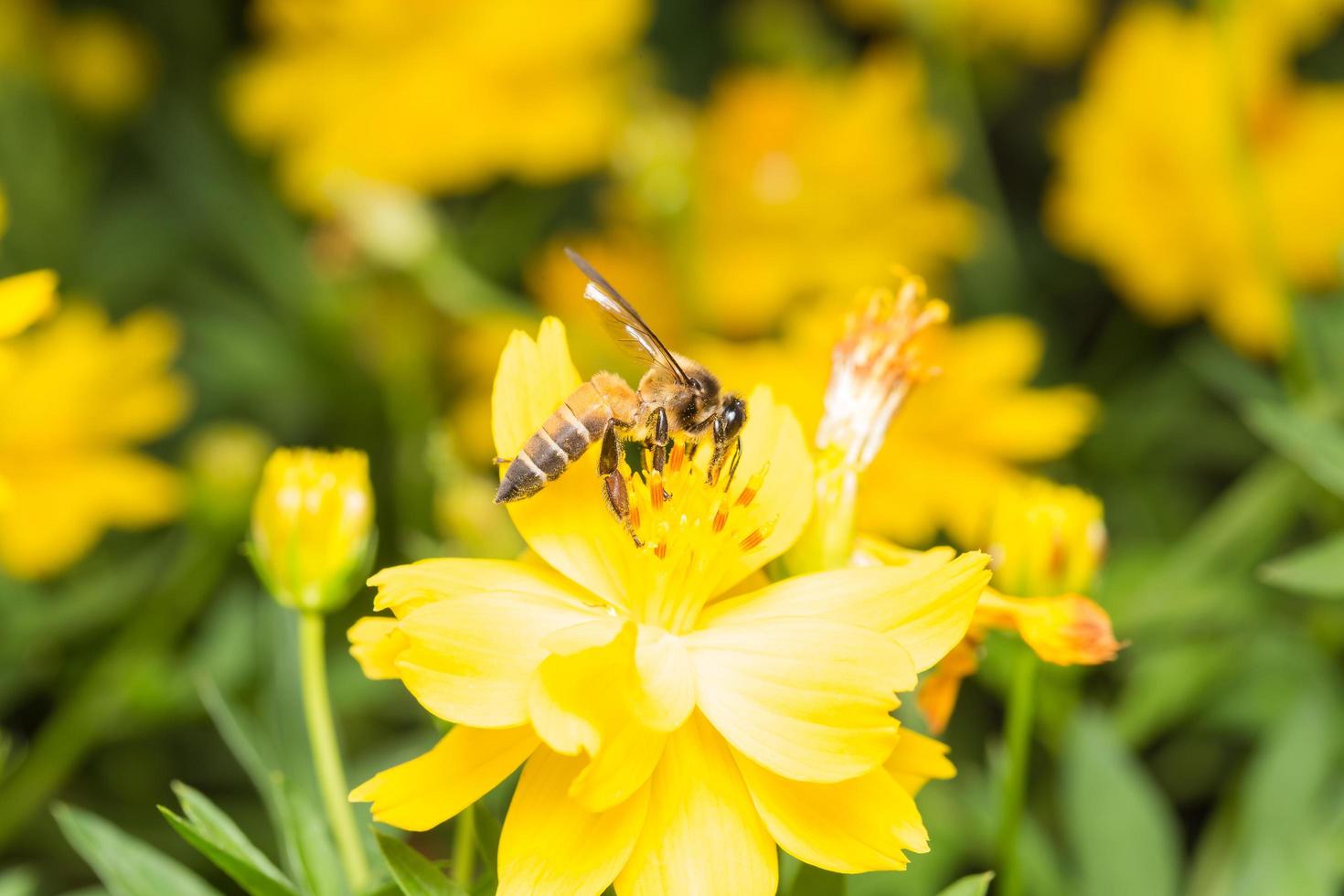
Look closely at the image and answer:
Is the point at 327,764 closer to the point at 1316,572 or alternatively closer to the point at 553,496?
the point at 553,496

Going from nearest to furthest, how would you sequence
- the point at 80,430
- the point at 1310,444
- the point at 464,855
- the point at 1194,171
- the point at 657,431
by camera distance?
the point at 464,855, the point at 657,431, the point at 1310,444, the point at 80,430, the point at 1194,171

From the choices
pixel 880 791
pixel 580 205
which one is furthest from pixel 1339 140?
pixel 880 791

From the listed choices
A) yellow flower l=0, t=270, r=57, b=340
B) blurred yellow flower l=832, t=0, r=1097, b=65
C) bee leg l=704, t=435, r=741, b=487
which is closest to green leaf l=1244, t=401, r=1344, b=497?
bee leg l=704, t=435, r=741, b=487

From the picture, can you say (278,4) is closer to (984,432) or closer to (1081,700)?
(984,432)

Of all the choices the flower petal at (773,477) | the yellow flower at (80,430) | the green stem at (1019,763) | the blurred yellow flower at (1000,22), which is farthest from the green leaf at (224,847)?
the blurred yellow flower at (1000,22)

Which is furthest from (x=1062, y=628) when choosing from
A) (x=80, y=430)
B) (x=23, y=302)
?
(x=80, y=430)

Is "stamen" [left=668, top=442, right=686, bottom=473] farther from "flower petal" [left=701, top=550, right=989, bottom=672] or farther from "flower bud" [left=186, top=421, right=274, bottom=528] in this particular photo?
"flower bud" [left=186, top=421, right=274, bottom=528]
